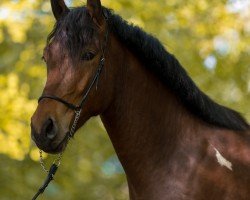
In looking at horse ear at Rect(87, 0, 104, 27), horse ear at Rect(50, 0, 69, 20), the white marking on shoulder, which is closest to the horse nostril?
horse ear at Rect(87, 0, 104, 27)

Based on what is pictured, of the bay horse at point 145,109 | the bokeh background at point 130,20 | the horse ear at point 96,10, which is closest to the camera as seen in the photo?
the bay horse at point 145,109

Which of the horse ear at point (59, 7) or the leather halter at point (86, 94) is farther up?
the horse ear at point (59, 7)

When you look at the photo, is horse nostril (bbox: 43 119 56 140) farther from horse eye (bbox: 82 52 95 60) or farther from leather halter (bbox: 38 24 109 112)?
horse eye (bbox: 82 52 95 60)

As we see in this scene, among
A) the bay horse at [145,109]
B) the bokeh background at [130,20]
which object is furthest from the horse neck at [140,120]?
the bokeh background at [130,20]

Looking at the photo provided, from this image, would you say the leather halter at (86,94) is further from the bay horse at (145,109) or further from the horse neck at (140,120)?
the horse neck at (140,120)

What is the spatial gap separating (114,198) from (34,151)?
102 inches

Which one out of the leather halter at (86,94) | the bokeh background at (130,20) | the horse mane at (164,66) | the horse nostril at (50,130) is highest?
the bokeh background at (130,20)

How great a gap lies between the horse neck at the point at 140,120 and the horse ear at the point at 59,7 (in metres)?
0.53

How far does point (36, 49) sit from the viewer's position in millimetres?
11422

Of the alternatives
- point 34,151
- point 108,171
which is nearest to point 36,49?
point 34,151

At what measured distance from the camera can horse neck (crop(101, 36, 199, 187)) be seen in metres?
5.00

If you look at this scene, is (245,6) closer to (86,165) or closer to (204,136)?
(86,165)

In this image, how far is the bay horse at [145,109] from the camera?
4.82 meters

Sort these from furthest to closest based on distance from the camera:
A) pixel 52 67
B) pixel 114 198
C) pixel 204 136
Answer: pixel 114 198 < pixel 204 136 < pixel 52 67
